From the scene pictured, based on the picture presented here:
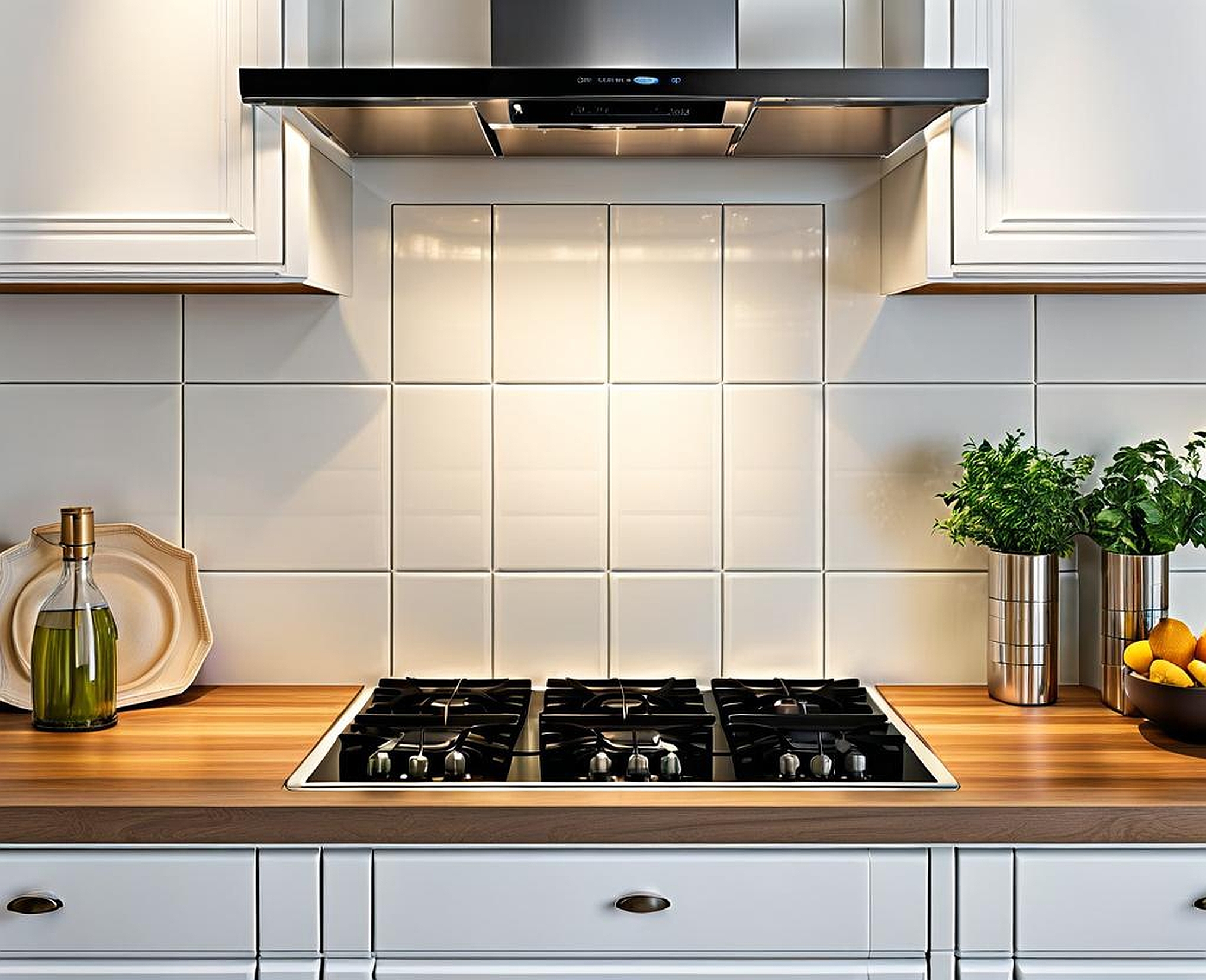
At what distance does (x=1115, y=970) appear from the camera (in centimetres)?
147

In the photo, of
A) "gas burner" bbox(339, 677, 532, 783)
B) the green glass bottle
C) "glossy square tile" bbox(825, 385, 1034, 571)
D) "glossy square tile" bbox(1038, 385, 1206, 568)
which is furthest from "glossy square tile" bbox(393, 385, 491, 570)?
"glossy square tile" bbox(1038, 385, 1206, 568)

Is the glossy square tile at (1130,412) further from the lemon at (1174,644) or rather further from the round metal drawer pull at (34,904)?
the round metal drawer pull at (34,904)

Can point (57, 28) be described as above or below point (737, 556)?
above

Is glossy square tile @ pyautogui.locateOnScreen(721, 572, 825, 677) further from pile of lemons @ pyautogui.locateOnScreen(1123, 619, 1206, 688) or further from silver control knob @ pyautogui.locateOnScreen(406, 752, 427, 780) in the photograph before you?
silver control knob @ pyautogui.locateOnScreen(406, 752, 427, 780)

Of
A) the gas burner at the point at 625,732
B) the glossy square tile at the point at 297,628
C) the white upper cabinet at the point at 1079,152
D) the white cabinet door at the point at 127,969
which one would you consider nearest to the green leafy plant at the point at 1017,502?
the white upper cabinet at the point at 1079,152

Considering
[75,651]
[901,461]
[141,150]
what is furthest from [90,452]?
[901,461]

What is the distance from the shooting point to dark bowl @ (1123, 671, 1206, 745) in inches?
63.3

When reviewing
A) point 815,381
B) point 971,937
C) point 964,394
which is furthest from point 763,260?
point 971,937

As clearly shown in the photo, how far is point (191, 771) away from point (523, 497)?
2.41 ft

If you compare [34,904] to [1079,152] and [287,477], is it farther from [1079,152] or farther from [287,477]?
[1079,152]

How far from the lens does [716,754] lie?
1681 millimetres

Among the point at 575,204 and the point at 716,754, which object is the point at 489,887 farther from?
the point at 575,204

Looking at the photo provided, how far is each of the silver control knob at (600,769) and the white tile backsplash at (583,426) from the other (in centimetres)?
51

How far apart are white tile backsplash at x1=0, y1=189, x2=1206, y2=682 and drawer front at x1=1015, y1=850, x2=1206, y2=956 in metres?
0.63
